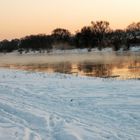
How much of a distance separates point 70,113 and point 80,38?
113 m

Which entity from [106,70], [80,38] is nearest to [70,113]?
[106,70]

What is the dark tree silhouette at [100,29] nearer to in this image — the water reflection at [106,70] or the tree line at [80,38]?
the tree line at [80,38]

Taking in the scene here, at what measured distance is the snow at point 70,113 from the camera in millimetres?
7948

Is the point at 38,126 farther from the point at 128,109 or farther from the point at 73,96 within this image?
the point at 73,96

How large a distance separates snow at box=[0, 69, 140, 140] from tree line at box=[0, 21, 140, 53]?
297 ft

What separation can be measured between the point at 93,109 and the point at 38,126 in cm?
261

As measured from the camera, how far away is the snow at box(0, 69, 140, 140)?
7948 mm

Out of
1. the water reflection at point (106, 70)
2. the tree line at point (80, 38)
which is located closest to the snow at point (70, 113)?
the water reflection at point (106, 70)

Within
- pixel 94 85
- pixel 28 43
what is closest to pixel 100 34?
pixel 28 43

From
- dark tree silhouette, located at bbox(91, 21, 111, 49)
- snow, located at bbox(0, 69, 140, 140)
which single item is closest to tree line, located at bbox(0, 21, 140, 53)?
dark tree silhouette, located at bbox(91, 21, 111, 49)

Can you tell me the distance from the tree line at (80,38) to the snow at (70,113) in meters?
90.6

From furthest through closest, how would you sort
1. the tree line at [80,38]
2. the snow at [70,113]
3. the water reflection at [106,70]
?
1. the tree line at [80,38]
2. the water reflection at [106,70]
3. the snow at [70,113]

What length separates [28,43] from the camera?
139125 millimetres

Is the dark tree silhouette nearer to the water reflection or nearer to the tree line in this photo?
the tree line
